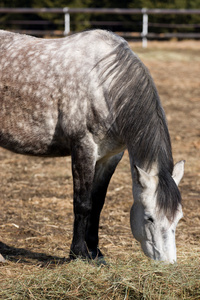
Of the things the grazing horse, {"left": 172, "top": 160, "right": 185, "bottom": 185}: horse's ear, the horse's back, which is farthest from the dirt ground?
the horse's back

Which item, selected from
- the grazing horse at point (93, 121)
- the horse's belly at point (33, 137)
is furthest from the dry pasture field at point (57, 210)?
the horse's belly at point (33, 137)

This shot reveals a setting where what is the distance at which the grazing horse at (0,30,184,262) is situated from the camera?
3.48m

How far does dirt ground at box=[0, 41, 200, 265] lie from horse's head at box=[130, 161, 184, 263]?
795 millimetres

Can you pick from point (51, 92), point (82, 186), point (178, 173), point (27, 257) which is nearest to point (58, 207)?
point (27, 257)

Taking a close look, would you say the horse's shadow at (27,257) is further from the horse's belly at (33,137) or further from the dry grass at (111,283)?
the horse's belly at (33,137)

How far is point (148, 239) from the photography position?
137 inches

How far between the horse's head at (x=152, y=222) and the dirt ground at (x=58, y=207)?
79 cm

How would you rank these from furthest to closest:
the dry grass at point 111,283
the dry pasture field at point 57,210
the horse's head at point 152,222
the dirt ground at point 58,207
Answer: the dirt ground at point 58,207, the dry pasture field at point 57,210, the horse's head at point 152,222, the dry grass at point 111,283

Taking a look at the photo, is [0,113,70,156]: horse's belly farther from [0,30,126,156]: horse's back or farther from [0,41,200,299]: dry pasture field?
[0,41,200,299]: dry pasture field

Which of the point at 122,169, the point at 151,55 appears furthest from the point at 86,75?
the point at 151,55

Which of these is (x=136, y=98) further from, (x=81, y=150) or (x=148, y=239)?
(x=148, y=239)

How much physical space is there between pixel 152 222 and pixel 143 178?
12.5 inches

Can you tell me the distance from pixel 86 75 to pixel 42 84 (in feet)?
1.26

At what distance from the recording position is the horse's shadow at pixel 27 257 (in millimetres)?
4113
